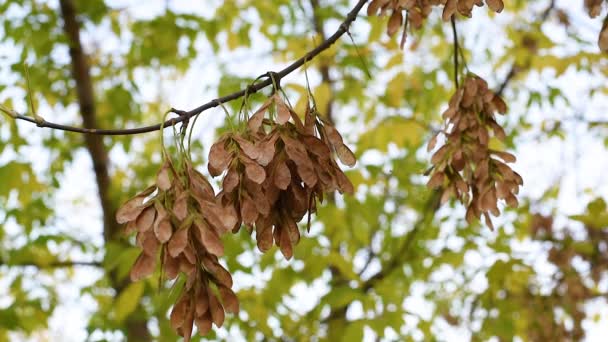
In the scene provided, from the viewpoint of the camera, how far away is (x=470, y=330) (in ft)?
14.1

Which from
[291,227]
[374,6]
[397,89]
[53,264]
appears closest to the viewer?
[291,227]

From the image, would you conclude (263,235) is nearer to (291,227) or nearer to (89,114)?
(291,227)

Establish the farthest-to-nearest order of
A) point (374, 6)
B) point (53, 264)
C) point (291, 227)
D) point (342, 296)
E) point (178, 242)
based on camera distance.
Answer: point (53, 264)
point (342, 296)
point (374, 6)
point (291, 227)
point (178, 242)

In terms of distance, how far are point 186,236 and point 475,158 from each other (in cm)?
89

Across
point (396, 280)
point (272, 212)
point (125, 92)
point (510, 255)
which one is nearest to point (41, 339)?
point (125, 92)

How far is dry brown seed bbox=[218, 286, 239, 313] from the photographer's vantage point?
1319mm

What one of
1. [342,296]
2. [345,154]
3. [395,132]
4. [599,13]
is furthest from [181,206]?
[395,132]

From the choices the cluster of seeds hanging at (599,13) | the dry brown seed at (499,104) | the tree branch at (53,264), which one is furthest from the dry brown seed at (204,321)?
the tree branch at (53,264)

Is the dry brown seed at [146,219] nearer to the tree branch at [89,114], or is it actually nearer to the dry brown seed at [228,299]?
the dry brown seed at [228,299]

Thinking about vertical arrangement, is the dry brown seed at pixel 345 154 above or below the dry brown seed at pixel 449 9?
below

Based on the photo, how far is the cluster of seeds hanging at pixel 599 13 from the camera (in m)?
1.82

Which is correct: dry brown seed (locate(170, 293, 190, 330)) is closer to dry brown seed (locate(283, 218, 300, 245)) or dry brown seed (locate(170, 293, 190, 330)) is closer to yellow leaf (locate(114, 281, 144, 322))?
dry brown seed (locate(283, 218, 300, 245))

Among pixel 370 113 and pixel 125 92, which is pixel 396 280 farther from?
pixel 125 92

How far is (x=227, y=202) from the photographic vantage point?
1.34m
